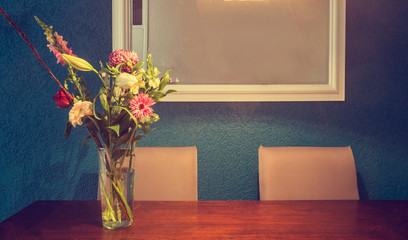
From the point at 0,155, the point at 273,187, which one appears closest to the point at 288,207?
the point at 273,187

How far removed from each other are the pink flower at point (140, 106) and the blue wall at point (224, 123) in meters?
0.86

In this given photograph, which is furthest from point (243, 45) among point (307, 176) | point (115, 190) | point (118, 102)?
point (115, 190)

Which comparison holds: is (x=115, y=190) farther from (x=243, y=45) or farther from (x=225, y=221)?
(x=243, y=45)

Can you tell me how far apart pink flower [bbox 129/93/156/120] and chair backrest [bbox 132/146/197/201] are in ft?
1.83

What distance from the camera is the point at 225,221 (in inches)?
34.5

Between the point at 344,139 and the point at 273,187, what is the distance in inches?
24.8

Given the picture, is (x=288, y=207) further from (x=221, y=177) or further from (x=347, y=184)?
(x=221, y=177)

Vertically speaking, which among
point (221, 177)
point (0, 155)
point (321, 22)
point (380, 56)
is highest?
point (321, 22)

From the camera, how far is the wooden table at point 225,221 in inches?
30.8

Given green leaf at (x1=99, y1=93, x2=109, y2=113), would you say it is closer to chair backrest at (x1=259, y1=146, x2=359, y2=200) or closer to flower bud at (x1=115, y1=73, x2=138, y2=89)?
flower bud at (x1=115, y1=73, x2=138, y2=89)

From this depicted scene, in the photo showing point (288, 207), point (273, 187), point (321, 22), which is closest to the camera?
point (288, 207)

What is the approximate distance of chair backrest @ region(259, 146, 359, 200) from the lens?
1.28m

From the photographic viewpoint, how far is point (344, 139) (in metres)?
1.64

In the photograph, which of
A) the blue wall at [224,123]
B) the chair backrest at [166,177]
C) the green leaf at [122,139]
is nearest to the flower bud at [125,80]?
the green leaf at [122,139]
